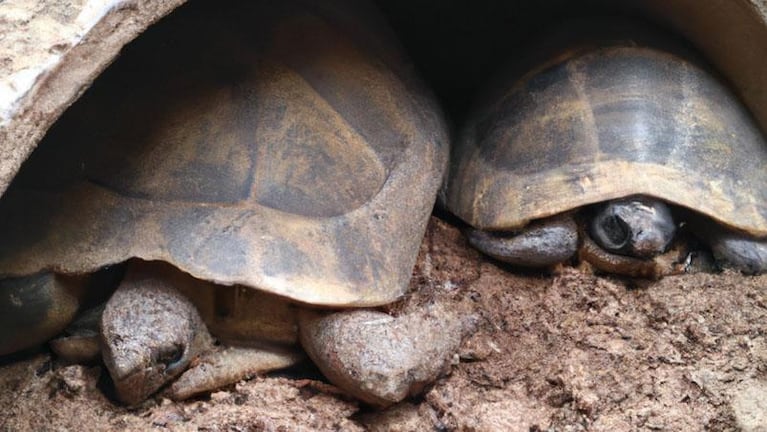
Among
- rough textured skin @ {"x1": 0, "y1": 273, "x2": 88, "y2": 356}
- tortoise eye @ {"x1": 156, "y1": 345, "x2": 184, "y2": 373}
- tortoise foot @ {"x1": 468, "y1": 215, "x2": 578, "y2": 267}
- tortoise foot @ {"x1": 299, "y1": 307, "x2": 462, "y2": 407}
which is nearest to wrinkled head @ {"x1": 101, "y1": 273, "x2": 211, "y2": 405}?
tortoise eye @ {"x1": 156, "y1": 345, "x2": 184, "y2": 373}

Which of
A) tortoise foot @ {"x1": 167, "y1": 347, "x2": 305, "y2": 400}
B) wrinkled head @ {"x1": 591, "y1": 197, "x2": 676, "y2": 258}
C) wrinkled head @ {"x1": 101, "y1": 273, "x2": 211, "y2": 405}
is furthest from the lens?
wrinkled head @ {"x1": 591, "y1": 197, "x2": 676, "y2": 258}

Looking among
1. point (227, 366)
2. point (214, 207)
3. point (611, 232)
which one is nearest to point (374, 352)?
point (227, 366)

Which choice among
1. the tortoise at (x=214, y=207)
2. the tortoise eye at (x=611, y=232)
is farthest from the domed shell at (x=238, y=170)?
the tortoise eye at (x=611, y=232)

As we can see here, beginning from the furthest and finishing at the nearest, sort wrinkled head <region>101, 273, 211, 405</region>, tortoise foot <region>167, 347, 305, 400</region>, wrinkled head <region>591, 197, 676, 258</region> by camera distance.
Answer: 1. wrinkled head <region>591, 197, 676, 258</region>
2. tortoise foot <region>167, 347, 305, 400</region>
3. wrinkled head <region>101, 273, 211, 405</region>

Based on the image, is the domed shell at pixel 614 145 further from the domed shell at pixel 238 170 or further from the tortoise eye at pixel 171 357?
the tortoise eye at pixel 171 357

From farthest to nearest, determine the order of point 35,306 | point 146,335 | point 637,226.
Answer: point 637,226
point 35,306
point 146,335

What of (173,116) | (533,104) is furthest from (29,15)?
(533,104)

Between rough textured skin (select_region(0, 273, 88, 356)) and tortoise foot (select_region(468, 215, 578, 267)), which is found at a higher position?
tortoise foot (select_region(468, 215, 578, 267))

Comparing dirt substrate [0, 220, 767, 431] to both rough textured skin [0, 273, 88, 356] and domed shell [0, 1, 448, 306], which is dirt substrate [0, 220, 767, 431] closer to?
rough textured skin [0, 273, 88, 356]

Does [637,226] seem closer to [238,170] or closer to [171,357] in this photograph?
[238,170]
